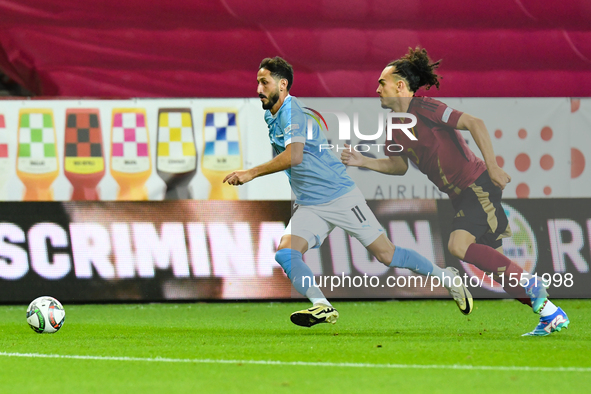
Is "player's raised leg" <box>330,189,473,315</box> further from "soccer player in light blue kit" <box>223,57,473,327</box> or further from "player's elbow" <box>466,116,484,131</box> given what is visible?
"player's elbow" <box>466,116,484,131</box>

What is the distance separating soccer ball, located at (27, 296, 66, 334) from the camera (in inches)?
252

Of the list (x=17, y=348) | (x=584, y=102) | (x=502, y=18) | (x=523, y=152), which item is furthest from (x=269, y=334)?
(x=502, y=18)

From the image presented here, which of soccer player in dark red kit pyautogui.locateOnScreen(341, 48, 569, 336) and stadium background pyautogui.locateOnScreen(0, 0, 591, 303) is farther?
stadium background pyautogui.locateOnScreen(0, 0, 591, 303)

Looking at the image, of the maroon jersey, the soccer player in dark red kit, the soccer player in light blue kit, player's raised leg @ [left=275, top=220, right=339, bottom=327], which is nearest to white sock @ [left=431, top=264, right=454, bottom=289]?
the soccer player in light blue kit

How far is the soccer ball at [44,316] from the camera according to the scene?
6395 millimetres

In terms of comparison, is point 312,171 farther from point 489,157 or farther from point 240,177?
point 489,157

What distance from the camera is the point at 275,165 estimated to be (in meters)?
6.09

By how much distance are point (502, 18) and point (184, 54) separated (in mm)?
4208

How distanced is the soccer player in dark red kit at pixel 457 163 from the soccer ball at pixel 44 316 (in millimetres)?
2559

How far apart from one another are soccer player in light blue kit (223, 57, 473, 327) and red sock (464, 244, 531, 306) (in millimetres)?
258

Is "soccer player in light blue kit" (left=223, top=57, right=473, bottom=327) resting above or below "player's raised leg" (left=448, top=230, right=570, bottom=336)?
above

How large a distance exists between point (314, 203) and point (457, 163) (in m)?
1.09

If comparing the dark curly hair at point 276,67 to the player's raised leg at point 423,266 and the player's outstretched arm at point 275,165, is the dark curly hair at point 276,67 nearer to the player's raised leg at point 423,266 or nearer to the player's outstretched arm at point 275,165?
the player's outstretched arm at point 275,165

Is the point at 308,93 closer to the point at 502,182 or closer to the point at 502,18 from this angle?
the point at 502,18
